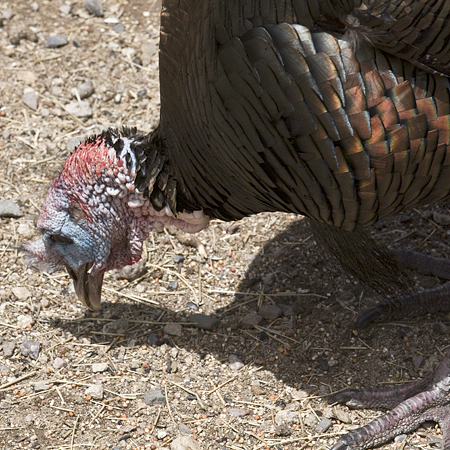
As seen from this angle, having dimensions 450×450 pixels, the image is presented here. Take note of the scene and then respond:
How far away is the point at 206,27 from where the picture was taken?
2557 mm

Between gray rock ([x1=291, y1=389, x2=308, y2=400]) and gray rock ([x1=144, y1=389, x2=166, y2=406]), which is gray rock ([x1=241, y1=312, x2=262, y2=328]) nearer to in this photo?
gray rock ([x1=291, y1=389, x2=308, y2=400])

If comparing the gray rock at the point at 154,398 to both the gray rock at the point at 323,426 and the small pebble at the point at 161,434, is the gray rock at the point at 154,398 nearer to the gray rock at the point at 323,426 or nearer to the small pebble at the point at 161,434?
the small pebble at the point at 161,434

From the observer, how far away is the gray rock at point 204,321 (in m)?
3.55

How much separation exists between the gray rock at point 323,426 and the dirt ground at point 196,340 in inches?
0.4

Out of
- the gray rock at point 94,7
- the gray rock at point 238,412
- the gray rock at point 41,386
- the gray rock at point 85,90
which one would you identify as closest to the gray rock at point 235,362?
the gray rock at point 238,412

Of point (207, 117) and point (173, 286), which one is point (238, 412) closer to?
point (173, 286)

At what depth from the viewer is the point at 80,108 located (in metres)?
4.73

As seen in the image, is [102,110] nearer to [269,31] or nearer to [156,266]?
[156,266]

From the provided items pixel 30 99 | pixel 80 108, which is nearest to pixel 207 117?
→ pixel 80 108

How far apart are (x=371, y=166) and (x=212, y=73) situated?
657 mm

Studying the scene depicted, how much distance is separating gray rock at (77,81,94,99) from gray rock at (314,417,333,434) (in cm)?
279

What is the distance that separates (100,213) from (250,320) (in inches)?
39.3

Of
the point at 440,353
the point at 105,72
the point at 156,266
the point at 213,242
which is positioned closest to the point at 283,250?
the point at 213,242

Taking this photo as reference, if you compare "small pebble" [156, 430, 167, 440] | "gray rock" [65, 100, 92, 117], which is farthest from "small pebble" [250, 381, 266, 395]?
"gray rock" [65, 100, 92, 117]
